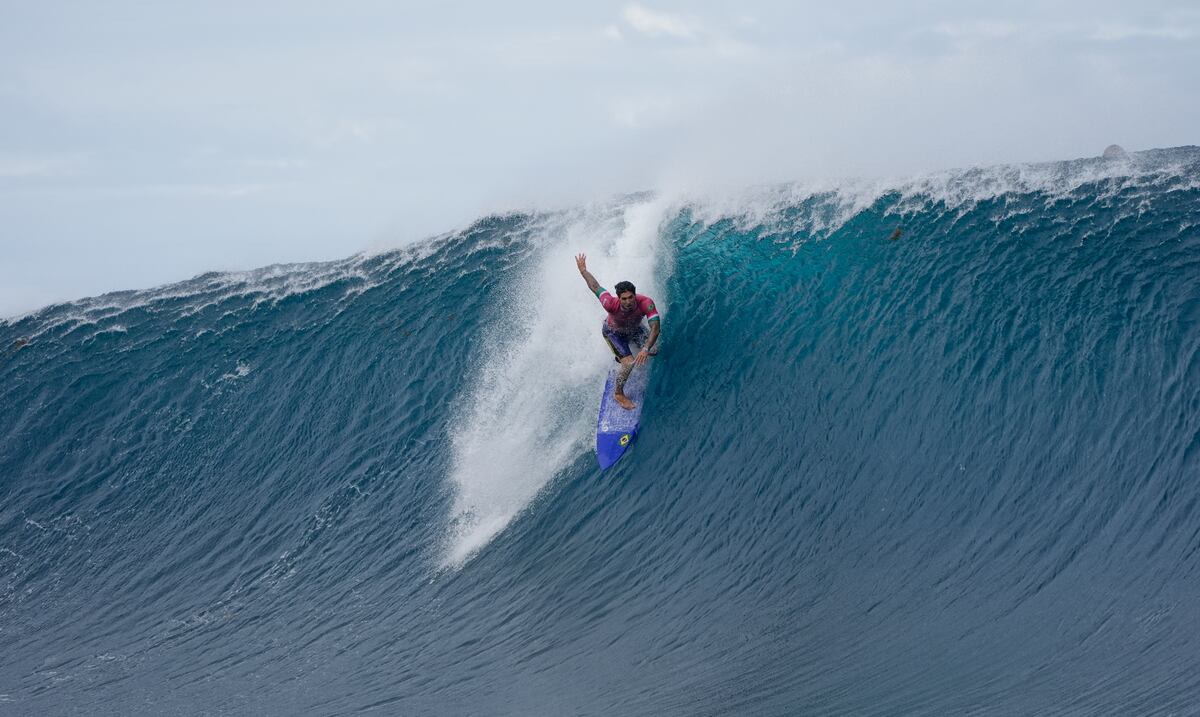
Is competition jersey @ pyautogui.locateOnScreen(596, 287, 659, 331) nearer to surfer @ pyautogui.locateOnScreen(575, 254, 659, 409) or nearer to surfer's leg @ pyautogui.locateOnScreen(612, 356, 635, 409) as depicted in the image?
surfer @ pyautogui.locateOnScreen(575, 254, 659, 409)

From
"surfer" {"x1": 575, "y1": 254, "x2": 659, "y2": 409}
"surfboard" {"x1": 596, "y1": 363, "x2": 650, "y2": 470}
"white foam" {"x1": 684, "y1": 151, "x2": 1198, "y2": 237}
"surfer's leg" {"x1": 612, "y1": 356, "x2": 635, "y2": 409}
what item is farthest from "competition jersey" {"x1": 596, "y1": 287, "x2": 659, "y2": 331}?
"white foam" {"x1": 684, "y1": 151, "x2": 1198, "y2": 237}

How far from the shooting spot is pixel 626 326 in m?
9.62

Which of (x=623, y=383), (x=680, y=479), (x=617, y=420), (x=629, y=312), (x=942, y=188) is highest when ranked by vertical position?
(x=942, y=188)

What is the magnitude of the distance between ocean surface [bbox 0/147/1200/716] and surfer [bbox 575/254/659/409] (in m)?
0.46

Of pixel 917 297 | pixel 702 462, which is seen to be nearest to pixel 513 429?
pixel 702 462

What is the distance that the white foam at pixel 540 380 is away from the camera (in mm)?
9523

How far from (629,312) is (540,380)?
1.64m

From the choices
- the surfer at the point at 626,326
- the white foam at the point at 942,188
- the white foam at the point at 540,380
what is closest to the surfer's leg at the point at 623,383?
the surfer at the point at 626,326

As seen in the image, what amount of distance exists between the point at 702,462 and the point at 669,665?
7.96ft

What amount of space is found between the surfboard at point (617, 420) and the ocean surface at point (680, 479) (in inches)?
6.6

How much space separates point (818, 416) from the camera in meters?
8.91

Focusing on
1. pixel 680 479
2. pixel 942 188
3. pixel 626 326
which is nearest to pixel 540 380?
pixel 626 326

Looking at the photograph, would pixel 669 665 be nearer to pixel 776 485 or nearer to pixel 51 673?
pixel 776 485

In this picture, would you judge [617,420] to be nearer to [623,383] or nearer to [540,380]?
[623,383]
